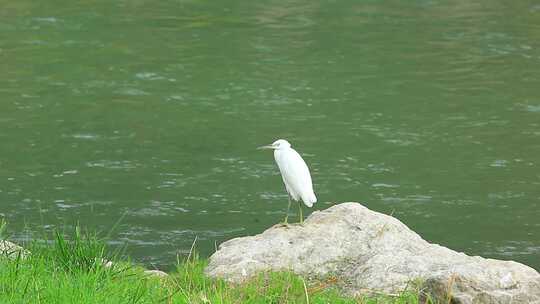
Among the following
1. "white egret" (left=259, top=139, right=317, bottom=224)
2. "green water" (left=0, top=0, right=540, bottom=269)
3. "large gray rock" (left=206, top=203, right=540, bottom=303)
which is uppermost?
"white egret" (left=259, top=139, right=317, bottom=224)

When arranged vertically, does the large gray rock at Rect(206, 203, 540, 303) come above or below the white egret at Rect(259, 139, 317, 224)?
below

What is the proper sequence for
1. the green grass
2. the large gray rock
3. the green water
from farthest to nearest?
the green water
the large gray rock
the green grass

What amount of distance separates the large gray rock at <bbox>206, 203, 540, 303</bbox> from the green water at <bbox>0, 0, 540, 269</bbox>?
205cm

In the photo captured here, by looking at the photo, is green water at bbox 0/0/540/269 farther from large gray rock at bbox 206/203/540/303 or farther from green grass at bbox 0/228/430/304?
green grass at bbox 0/228/430/304

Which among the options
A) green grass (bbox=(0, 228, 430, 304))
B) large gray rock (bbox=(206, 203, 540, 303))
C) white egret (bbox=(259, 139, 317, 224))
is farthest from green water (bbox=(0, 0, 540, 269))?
green grass (bbox=(0, 228, 430, 304))

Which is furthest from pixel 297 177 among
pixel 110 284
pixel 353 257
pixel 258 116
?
pixel 258 116

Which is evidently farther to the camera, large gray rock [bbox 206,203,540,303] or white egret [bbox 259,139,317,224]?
white egret [bbox 259,139,317,224]

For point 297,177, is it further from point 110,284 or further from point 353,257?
point 110,284

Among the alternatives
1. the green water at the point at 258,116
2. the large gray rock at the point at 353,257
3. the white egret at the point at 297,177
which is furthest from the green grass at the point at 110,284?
the green water at the point at 258,116

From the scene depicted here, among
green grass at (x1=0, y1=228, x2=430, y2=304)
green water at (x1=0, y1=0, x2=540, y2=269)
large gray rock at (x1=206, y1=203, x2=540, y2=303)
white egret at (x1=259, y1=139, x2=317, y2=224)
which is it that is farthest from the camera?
green water at (x1=0, y1=0, x2=540, y2=269)

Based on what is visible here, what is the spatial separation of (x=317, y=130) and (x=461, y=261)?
6.73 meters

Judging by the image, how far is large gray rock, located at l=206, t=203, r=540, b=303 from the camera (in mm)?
7688

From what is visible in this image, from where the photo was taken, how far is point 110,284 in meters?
6.54

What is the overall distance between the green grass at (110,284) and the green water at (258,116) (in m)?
2.83
